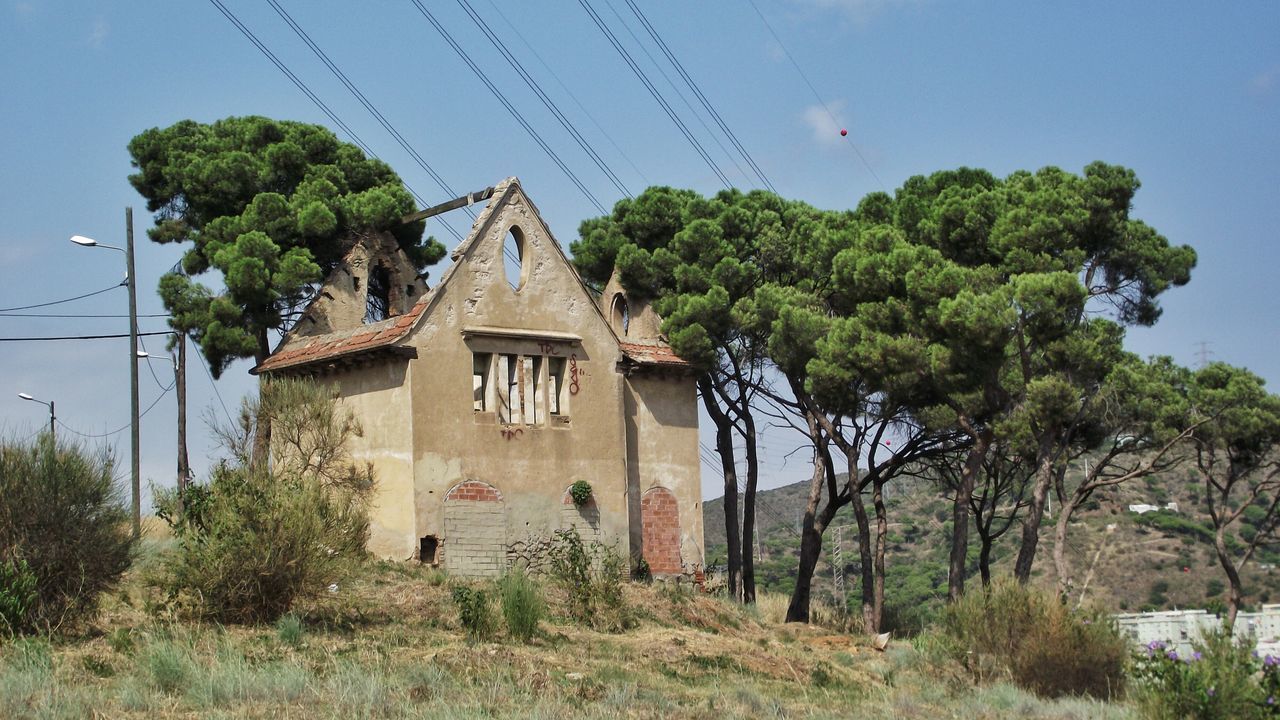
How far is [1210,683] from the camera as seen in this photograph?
14.9 meters

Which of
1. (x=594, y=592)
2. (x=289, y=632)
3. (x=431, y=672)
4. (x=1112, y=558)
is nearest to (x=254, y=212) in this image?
(x=594, y=592)

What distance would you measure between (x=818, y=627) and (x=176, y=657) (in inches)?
731

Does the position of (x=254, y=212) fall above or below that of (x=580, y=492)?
above

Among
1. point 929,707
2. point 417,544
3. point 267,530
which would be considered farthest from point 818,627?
point 267,530

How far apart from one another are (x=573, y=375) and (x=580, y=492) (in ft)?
9.05

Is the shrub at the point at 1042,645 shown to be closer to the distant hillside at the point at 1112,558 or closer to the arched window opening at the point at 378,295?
the arched window opening at the point at 378,295

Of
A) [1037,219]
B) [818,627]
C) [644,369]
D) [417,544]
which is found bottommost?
[818,627]

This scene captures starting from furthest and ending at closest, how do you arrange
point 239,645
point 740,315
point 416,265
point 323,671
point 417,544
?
point 416,265 → point 740,315 → point 417,544 → point 239,645 → point 323,671

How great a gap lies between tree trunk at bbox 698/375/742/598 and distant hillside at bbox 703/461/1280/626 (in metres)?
13.6

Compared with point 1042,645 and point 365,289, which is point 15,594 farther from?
point 365,289

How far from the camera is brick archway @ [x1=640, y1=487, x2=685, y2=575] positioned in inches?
1257

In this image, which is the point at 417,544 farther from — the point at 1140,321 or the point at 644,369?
the point at 1140,321

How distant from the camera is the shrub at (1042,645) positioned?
65.7ft

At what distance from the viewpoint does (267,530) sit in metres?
20.3
